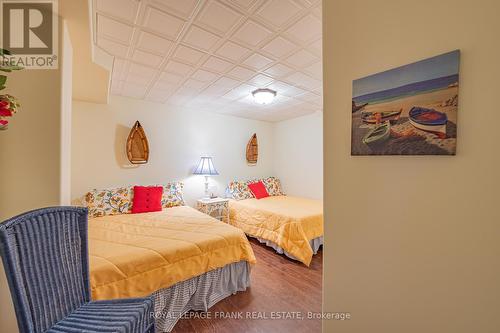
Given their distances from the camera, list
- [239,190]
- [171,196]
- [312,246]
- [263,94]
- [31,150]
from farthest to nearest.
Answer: [239,190] → [171,196] → [312,246] → [263,94] → [31,150]

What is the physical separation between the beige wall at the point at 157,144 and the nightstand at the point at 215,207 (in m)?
0.27

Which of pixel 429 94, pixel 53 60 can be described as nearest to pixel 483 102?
pixel 429 94

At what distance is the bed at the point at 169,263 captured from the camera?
4.87ft

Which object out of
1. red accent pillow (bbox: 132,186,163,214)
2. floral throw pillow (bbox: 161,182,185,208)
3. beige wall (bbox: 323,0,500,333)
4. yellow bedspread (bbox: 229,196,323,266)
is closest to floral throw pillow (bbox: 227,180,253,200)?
yellow bedspread (bbox: 229,196,323,266)

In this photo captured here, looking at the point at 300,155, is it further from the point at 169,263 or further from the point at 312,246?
the point at 169,263

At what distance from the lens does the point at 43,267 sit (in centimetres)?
100

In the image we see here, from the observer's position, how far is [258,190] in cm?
430

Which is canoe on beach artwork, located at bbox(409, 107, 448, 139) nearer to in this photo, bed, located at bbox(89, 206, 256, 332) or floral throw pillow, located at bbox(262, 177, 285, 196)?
bed, located at bbox(89, 206, 256, 332)

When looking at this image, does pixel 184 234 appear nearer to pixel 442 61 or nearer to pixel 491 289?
pixel 491 289

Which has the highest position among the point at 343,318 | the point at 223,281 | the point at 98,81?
the point at 98,81

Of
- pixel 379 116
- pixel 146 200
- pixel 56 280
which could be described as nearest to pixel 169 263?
pixel 56 280

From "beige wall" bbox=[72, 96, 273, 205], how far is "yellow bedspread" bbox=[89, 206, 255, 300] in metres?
0.90

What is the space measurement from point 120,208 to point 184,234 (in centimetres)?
147

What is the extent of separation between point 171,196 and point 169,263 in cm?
186
